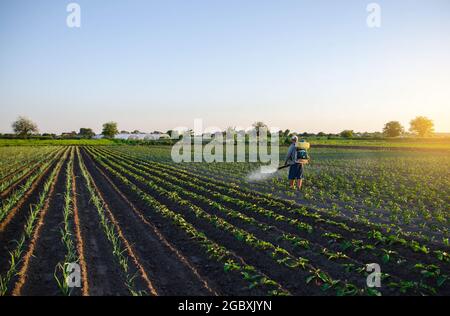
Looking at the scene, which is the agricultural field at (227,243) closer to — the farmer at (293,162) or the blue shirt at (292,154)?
the farmer at (293,162)

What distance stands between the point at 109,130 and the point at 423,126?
115 m

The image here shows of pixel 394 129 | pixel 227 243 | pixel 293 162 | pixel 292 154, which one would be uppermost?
pixel 394 129

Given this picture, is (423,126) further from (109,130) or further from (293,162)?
(109,130)

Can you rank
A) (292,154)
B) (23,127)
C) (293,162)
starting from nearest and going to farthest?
1. (292,154)
2. (293,162)
3. (23,127)

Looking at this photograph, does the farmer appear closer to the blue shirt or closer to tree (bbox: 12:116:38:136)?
the blue shirt

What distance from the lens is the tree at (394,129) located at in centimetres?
9575

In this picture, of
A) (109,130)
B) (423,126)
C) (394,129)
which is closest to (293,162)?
(394,129)

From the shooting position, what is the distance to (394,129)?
96.1 m

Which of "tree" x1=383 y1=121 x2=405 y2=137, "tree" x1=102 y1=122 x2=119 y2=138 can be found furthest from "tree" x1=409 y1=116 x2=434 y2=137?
"tree" x1=102 y1=122 x2=119 y2=138

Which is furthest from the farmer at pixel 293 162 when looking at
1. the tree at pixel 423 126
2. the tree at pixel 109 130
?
the tree at pixel 109 130

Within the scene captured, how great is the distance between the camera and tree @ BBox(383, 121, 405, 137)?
95.8m

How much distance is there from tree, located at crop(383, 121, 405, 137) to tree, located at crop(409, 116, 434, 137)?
20.7ft
